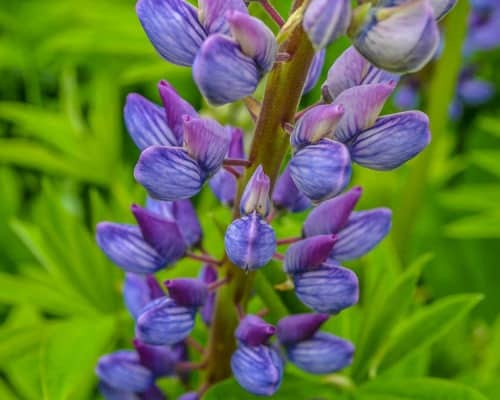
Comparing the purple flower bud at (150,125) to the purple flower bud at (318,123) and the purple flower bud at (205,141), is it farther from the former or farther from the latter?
the purple flower bud at (318,123)

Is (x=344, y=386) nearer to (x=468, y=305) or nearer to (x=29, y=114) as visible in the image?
(x=468, y=305)

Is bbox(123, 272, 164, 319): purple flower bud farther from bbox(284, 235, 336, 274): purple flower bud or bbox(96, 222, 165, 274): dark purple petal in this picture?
bbox(284, 235, 336, 274): purple flower bud

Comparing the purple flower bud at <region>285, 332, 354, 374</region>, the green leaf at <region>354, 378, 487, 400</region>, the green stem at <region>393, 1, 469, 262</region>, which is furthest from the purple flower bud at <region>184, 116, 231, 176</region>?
the green stem at <region>393, 1, 469, 262</region>

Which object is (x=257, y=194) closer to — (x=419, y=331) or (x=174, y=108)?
(x=174, y=108)

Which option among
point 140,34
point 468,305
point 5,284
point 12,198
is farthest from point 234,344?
point 12,198

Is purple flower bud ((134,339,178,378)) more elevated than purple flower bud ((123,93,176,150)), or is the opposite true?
purple flower bud ((123,93,176,150))

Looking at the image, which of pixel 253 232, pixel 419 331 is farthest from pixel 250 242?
pixel 419 331

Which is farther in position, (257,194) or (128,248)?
(128,248)

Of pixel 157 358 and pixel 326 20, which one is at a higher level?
pixel 326 20
